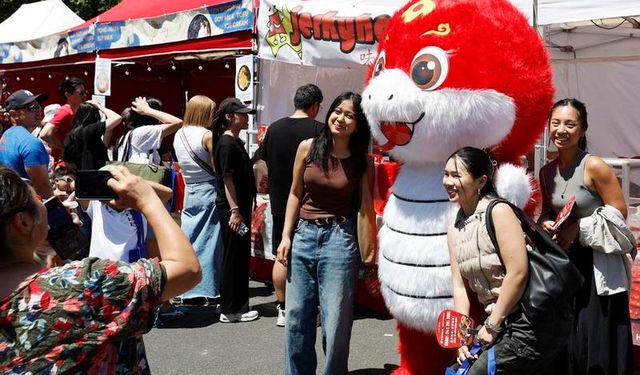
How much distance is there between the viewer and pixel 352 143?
346cm

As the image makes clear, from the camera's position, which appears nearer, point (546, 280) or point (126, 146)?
point (546, 280)

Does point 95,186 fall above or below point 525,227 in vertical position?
above

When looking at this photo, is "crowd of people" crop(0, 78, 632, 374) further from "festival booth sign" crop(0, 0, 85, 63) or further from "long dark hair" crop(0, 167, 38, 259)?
"festival booth sign" crop(0, 0, 85, 63)

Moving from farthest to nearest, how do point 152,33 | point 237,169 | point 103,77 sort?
point 152,33 < point 103,77 < point 237,169

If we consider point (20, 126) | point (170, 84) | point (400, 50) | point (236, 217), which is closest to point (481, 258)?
point (400, 50)

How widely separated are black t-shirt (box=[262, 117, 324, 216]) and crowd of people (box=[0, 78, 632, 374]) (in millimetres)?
10

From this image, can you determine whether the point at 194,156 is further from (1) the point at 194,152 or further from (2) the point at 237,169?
(2) the point at 237,169

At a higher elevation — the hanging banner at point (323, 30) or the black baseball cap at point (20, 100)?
the hanging banner at point (323, 30)

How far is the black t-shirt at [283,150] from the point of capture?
4625mm

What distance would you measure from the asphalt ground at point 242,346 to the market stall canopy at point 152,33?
367 centimetres

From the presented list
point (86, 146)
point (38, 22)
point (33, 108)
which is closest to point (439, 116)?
point (86, 146)

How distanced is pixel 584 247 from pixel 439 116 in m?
0.93

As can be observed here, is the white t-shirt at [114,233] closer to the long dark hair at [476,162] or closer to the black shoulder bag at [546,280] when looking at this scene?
the long dark hair at [476,162]

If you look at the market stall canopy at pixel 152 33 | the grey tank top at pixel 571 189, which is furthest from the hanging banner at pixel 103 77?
the grey tank top at pixel 571 189
